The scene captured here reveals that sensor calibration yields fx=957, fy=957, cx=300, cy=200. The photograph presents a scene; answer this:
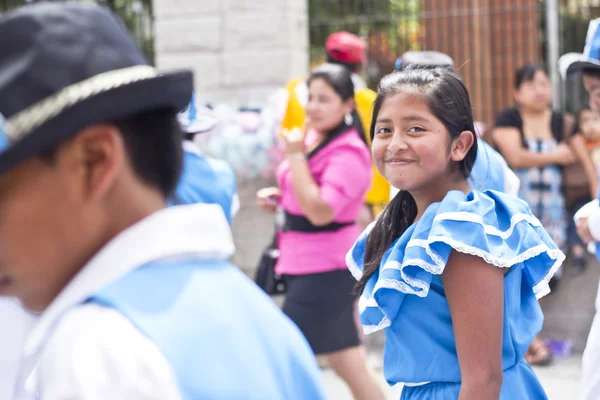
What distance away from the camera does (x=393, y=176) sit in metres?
2.51

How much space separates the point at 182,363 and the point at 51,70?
39 centimetres

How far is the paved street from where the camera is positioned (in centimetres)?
553


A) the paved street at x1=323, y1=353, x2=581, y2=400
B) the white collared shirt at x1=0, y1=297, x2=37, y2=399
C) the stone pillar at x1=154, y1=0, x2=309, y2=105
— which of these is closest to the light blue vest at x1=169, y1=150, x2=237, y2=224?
the white collared shirt at x1=0, y1=297, x2=37, y2=399

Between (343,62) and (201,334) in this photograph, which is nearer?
(201,334)

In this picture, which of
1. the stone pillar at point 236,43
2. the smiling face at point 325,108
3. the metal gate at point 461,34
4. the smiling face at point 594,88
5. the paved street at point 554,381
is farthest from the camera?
the stone pillar at point 236,43

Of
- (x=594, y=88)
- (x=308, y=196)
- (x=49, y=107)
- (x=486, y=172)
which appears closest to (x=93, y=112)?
(x=49, y=107)

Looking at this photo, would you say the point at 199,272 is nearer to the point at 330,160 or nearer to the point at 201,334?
the point at 201,334

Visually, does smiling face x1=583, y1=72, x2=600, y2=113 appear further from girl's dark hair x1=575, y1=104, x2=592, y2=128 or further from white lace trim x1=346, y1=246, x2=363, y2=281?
girl's dark hair x1=575, y1=104, x2=592, y2=128

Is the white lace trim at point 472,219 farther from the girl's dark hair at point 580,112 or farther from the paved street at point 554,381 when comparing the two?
the girl's dark hair at point 580,112

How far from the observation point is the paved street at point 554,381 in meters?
5.53

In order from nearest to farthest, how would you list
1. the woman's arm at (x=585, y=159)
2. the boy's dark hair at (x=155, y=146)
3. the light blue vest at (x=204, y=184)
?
the boy's dark hair at (x=155, y=146) < the light blue vest at (x=204, y=184) < the woman's arm at (x=585, y=159)

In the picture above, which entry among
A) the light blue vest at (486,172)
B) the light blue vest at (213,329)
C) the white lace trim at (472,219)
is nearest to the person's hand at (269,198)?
the light blue vest at (486,172)

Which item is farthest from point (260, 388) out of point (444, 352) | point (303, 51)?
point (303, 51)

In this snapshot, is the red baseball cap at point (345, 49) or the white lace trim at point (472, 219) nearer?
the white lace trim at point (472, 219)
